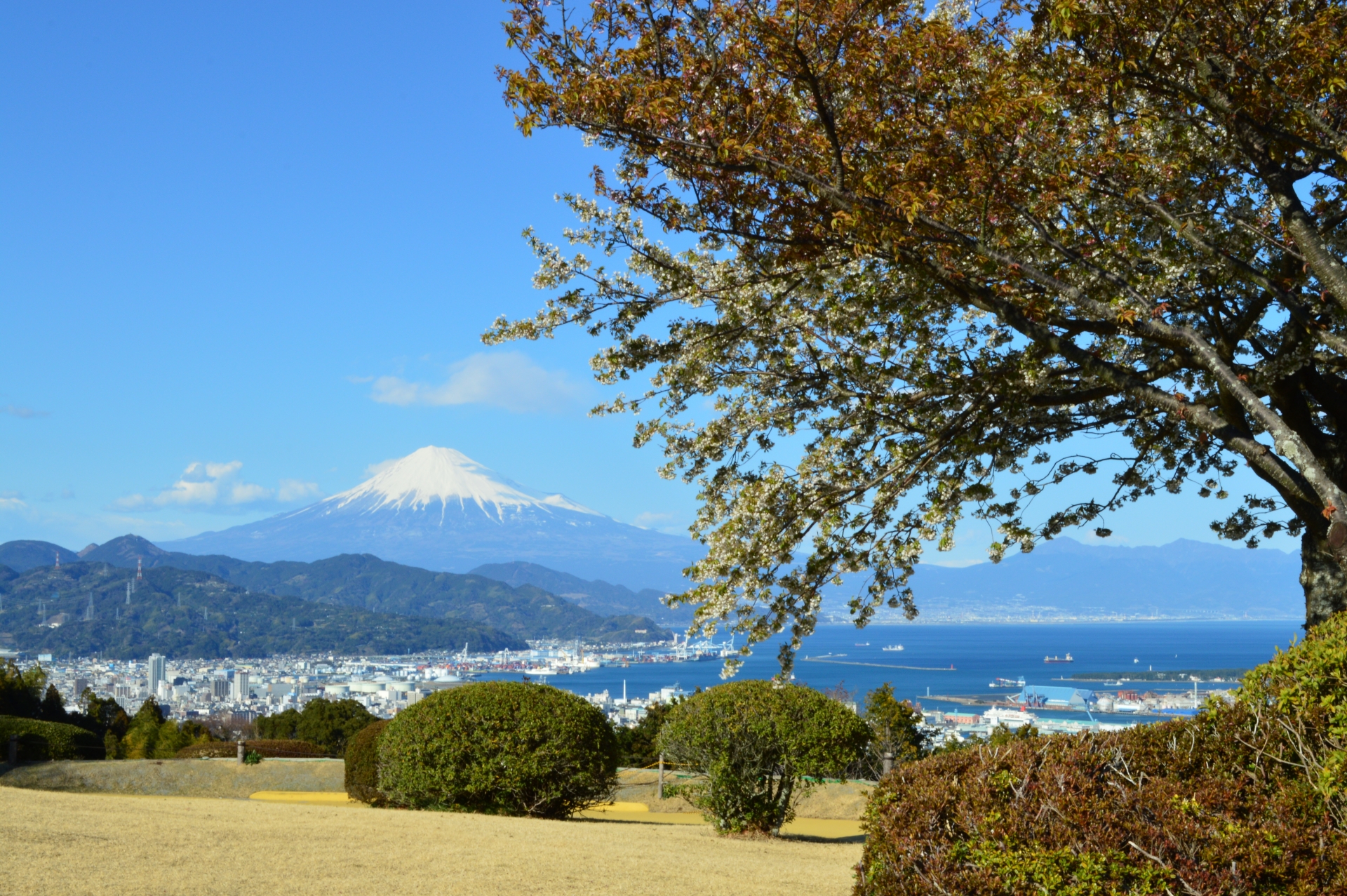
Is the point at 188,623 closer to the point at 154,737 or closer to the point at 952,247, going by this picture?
the point at 154,737

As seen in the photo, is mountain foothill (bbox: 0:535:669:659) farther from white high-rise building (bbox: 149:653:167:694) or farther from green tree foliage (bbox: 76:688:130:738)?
green tree foliage (bbox: 76:688:130:738)

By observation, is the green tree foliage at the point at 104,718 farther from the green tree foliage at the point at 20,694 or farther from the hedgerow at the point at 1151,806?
the hedgerow at the point at 1151,806

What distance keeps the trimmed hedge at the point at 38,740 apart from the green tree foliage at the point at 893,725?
1591 cm

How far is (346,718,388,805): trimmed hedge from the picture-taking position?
15.6 meters

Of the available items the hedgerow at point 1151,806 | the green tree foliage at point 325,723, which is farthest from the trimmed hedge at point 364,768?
the green tree foliage at point 325,723

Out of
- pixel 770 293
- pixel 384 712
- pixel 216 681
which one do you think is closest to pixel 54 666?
pixel 216 681

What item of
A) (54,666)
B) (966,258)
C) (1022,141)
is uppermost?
(1022,141)

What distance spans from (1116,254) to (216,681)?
10135 centimetres

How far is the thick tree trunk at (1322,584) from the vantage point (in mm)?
6828

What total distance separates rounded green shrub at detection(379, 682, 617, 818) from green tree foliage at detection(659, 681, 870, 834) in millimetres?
1321

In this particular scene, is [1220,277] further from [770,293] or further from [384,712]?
[384,712]

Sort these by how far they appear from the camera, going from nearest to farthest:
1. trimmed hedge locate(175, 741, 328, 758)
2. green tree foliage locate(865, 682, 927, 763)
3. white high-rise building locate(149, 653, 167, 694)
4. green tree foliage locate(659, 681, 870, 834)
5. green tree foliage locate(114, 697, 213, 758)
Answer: green tree foliage locate(659, 681, 870, 834), green tree foliage locate(865, 682, 927, 763), trimmed hedge locate(175, 741, 328, 758), green tree foliage locate(114, 697, 213, 758), white high-rise building locate(149, 653, 167, 694)

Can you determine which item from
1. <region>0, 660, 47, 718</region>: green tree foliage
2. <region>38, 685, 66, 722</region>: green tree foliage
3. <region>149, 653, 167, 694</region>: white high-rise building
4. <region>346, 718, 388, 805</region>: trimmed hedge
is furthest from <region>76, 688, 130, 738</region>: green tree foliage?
<region>149, 653, 167, 694</region>: white high-rise building

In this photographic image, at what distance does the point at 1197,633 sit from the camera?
197 meters
